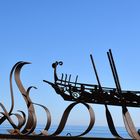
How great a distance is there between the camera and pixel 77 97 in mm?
11586

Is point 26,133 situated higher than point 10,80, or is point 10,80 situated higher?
point 10,80

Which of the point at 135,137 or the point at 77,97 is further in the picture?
the point at 77,97

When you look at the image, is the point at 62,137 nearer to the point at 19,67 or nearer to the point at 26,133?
the point at 26,133

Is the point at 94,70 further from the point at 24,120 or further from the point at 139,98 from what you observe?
the point at 139,98

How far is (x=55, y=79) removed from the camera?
460 inches

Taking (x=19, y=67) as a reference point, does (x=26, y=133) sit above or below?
below

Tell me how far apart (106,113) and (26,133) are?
1.84 meters

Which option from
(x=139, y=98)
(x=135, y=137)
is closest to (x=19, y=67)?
(x=135, y=137)

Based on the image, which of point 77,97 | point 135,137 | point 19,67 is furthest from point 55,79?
point 135,137

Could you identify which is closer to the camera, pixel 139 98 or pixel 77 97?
pixel 77 97

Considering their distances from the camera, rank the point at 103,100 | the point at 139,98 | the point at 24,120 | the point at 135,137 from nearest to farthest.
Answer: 1. the point at 135,137
2. the point at 24,120
3. the point at 103,100
4. the point at 139,98

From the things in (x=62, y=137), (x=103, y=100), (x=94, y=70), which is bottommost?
(x=62, y=137)

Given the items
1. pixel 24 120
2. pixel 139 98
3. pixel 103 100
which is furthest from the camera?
pixel 139 98

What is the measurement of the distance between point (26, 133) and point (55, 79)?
270 cm
